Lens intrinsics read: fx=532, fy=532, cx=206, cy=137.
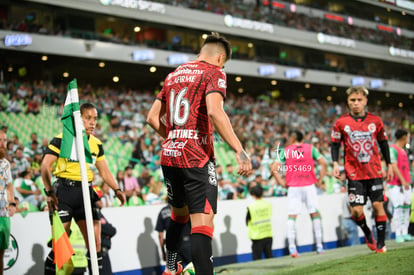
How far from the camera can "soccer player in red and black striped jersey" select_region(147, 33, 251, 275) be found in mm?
4164

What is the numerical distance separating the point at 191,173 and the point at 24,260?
5132 mm

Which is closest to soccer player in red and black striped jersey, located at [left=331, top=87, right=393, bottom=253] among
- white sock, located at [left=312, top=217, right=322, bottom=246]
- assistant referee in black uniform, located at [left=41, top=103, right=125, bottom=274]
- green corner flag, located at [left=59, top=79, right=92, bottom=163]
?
white sock, located at [left=312, top=217, right=322, bottom=246]

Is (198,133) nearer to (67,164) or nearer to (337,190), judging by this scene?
(67,164)

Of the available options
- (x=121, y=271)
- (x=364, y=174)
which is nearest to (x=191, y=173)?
(x=364, y=174)

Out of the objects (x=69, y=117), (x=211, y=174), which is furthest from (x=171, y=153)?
(x=69, y=117)

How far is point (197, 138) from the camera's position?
4.44 meters

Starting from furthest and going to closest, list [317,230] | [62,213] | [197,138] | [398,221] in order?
1. [398,221]
2. [317,230]
3. [62,213]
4. [197,138]

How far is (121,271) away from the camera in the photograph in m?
9.54

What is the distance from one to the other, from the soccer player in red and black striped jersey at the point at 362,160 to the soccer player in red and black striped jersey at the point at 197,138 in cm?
362

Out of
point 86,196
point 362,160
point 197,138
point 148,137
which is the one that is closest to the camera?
point 197,138

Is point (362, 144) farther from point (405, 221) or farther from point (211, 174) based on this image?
point (211, 174)

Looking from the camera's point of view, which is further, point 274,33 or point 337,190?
point 274,33

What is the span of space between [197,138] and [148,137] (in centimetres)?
1575

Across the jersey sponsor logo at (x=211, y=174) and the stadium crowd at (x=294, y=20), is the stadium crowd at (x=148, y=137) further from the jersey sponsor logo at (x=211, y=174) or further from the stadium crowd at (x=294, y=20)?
the stadium crowd at (x=294, y=20)
